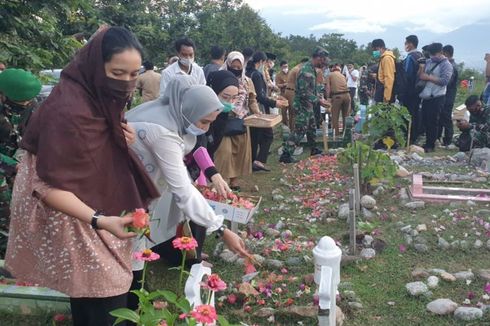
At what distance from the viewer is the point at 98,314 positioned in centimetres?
208

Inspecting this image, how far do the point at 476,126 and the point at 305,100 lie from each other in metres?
2.74

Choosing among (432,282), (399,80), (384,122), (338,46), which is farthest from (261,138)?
(338,46)

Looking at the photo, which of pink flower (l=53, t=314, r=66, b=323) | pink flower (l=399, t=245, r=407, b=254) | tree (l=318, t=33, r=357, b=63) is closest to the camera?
pink flower (l=53, t=314, r=66, b=323)

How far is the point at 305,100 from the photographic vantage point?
812 cm

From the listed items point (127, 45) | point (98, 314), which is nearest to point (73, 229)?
point (98, 314)

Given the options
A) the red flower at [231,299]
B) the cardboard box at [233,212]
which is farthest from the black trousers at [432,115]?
the red flower at [231,299]

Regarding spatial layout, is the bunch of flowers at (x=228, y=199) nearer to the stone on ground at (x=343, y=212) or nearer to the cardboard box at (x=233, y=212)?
the cardboard box at (x=233, y=212)

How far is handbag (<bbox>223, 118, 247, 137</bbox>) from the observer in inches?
227

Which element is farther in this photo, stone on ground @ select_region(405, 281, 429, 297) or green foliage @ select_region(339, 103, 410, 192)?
green foliage @ select_region(339, 103, 410, 192)

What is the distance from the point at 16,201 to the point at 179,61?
4.69 m

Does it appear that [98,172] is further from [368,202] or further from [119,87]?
[368,202]

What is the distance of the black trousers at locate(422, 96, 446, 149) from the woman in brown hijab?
740 centimetres

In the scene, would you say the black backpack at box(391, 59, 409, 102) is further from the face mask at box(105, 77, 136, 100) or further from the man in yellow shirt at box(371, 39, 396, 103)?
the face mask at box(105, 77, 136, 100)

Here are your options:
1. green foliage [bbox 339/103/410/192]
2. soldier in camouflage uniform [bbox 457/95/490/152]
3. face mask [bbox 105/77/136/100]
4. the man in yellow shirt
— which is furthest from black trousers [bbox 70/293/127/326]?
the man in yellow shirt
